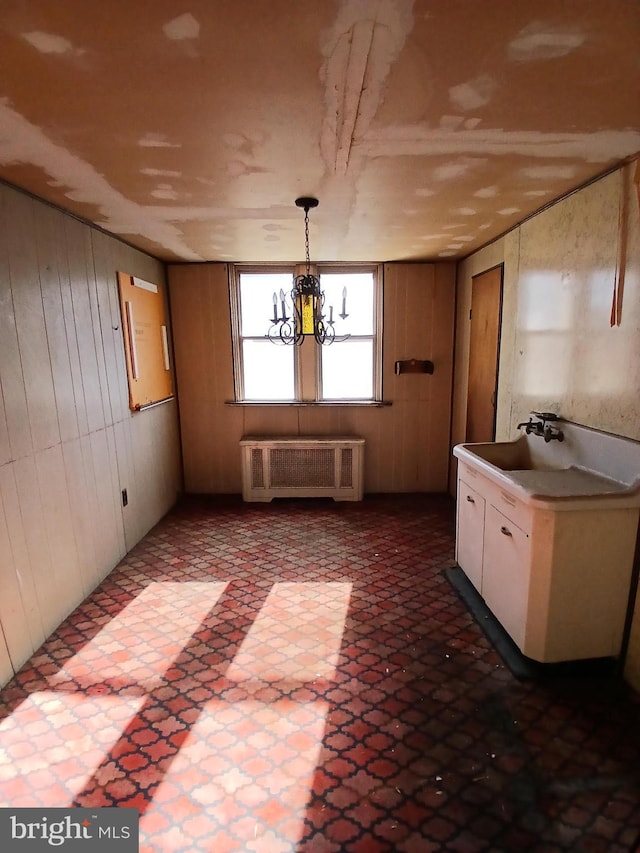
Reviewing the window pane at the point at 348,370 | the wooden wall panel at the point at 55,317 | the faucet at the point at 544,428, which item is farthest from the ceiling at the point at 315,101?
the window pane at the point at 348,370

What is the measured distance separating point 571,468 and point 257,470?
2.87 meters

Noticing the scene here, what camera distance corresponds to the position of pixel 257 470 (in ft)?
14.7

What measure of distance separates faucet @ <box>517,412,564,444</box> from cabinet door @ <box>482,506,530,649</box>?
55cm

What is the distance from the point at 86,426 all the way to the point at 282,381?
217 cm

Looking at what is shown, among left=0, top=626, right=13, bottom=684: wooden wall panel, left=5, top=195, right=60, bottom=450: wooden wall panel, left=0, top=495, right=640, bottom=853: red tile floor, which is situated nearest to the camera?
left=0, top=495, right=640, bottom=853: red tile floor

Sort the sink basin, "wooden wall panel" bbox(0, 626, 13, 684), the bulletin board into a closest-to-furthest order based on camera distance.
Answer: "wooden wall panel" bbox(0, 626, 13, 684) < the sink basin < the bulletin board

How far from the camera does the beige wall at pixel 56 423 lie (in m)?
2.17

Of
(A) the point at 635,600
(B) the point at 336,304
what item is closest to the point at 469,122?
(A) the point at 635,600

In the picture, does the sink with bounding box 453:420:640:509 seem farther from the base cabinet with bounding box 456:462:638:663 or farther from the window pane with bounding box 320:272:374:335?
the window pane with bounding box 320:272:374:335

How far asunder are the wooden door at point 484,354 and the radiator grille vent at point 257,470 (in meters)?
2.02

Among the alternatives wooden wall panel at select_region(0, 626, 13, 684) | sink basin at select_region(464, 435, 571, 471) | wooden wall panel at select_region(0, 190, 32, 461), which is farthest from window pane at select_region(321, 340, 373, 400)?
wooden wall panel at select_region(0, 626, 13, 684)

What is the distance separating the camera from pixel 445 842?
1.40 m

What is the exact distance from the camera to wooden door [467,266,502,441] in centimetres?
350

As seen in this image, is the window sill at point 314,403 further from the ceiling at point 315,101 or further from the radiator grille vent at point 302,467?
the ceiling at point 315,101
